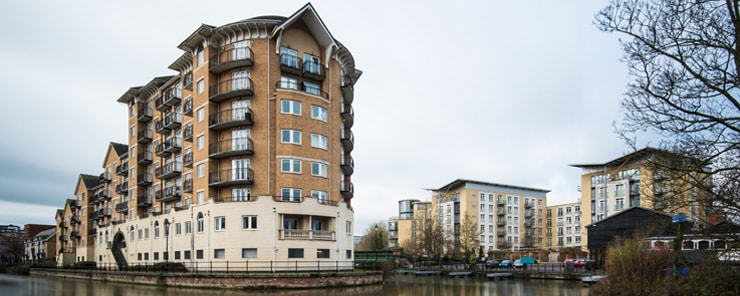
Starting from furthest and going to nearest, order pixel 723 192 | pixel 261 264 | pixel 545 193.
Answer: pixel 545 193
pixel 261 264
pixel 723 192

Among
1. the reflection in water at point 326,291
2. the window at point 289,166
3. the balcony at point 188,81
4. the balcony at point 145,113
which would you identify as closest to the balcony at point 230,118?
the window at point 289,166

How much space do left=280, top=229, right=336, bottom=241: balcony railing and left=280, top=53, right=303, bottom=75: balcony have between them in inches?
479

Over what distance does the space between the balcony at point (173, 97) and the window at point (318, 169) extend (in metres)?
16.4

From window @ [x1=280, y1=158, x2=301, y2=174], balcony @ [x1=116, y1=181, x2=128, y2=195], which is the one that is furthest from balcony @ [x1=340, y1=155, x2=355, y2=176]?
balcony @ [x1=116, y1=181, x2=128, y2=195]

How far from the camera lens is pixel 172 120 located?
171ft

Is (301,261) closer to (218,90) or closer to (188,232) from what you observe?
(188,232)

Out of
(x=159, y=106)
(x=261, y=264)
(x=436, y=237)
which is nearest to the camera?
(x=261, y=264)

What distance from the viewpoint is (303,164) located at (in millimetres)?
42500

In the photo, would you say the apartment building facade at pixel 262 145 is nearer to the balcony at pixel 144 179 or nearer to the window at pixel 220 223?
the window at pixel 220 223

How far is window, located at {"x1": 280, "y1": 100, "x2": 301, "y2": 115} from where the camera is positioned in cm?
4216

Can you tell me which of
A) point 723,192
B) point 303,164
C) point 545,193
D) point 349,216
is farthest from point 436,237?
point 723,192

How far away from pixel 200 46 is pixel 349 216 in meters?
18.6

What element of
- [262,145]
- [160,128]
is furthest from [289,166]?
[160,128]

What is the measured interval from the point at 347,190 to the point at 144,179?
24000 mm
